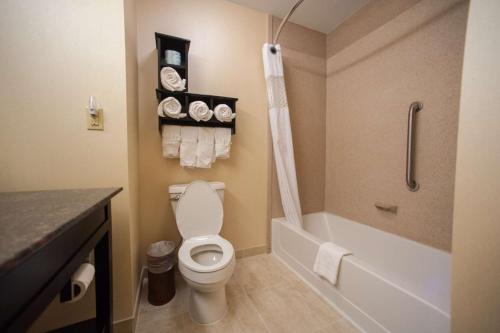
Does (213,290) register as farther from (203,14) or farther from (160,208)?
(203,14)

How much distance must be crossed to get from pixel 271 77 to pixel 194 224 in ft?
4.77

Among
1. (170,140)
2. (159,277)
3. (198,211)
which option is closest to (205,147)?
(170,140)

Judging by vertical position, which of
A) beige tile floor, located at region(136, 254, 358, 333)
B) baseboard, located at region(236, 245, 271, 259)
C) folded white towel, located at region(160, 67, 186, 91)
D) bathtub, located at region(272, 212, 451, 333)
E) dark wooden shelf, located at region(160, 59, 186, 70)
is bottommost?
beige tile floor, located at region(136, 254, 358, 333)

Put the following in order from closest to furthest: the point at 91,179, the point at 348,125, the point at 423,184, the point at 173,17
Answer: the point at 91,179 → the point at 423,184 → the point at 173,17 → the point at 348,125

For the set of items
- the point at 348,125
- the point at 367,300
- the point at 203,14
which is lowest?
the point at 367,300

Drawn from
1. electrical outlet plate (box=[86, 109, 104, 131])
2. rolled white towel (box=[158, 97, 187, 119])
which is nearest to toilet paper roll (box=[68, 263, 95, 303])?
electrical outlet plate (box=[86, 109, 104, 131])

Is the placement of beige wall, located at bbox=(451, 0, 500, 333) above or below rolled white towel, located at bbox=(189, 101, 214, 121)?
below

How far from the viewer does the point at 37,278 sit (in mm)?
397

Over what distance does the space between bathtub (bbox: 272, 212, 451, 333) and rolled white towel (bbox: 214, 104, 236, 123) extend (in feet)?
3.76

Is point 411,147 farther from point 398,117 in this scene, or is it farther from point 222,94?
point 222,94

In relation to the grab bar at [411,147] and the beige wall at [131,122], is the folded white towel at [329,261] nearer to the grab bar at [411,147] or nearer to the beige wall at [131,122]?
the grab bar at [411,147]

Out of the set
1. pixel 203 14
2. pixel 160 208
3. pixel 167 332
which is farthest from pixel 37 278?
pixel 203 14

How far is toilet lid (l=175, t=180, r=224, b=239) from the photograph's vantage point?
144 cm

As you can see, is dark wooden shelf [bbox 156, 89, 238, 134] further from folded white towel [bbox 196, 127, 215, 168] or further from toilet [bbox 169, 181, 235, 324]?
toilet [bbox 169, 181, 235, 324]
